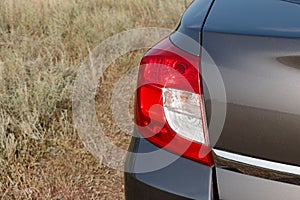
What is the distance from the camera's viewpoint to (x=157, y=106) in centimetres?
144

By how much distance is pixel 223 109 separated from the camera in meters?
1.31

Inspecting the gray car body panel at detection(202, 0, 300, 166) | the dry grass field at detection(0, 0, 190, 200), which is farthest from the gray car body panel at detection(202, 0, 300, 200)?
the dry grass field at detection(0, 0, 190, 200)

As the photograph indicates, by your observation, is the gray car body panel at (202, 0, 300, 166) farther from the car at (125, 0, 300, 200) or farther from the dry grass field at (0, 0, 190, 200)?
the dry grass field at (0, 0, 190, 200)

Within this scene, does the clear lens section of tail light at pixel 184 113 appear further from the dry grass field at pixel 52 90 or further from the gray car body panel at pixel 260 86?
the dry grass field at pixel 52 90

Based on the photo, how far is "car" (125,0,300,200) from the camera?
4.09 ft

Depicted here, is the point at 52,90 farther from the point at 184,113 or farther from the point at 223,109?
the point at 223,109

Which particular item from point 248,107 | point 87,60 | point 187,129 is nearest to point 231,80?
point 248,107

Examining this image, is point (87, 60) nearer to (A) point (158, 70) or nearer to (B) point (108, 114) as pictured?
(B) point (108, 114)

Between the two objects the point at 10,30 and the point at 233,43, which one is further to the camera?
the point at 10,30

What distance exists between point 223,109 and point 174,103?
0.18 m

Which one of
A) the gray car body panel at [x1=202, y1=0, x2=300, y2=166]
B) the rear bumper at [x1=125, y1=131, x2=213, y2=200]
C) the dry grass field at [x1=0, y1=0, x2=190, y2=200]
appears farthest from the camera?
the dry grass field at [x1=0, y1=0, x2=190, y2=200]

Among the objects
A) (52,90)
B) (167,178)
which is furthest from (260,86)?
(52,90)

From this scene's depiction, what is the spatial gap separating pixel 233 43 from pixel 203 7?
35 centimetres

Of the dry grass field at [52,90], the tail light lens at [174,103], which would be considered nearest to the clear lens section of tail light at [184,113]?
the tail light lens at [174,103]
